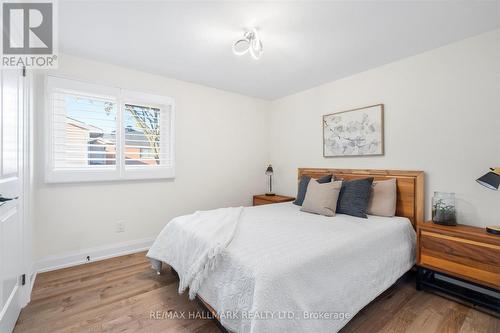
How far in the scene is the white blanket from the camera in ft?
5.20

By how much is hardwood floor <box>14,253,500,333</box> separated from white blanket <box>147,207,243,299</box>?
255 mm

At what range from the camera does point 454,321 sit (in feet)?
5.59

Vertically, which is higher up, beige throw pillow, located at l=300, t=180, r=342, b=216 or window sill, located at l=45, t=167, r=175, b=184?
window sill, located at l=45, t=167, r=175, b=184

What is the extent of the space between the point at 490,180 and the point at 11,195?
3596mm

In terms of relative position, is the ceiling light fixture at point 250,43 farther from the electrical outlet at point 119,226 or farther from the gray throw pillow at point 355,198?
the electrical outlet at point 119,226

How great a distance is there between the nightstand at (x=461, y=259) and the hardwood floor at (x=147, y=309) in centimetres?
19

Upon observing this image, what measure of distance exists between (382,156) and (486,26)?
143cm

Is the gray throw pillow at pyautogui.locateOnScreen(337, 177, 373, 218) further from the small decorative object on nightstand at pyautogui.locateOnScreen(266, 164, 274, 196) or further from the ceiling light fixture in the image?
the ceiling light fixture

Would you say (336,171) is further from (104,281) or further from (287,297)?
(104,281)

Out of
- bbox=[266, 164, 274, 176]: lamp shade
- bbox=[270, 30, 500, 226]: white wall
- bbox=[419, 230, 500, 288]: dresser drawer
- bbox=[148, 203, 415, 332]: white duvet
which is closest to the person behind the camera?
bbox=[148, 203, 415, 332]: white duvet

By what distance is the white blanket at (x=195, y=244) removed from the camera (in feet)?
5.20

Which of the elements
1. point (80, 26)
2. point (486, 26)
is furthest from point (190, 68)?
point (486, 26)

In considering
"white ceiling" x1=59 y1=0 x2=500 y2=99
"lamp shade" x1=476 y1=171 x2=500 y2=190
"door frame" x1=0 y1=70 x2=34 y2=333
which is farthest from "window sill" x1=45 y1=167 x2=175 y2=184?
"lamp shade" x1=476 y1=171 x2=500 y2=190

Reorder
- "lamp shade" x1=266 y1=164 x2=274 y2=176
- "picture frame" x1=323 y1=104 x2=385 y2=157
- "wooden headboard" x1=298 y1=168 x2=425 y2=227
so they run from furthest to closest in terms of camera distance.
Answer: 1. "lamp shade" x1=266 y1=164 x2=274 y2=176
2. "picture frame" x1=323 y1=104 x2=385 y2=157
3. "wooden headboard" x1=298 y1=168 x2=425 y2=227
